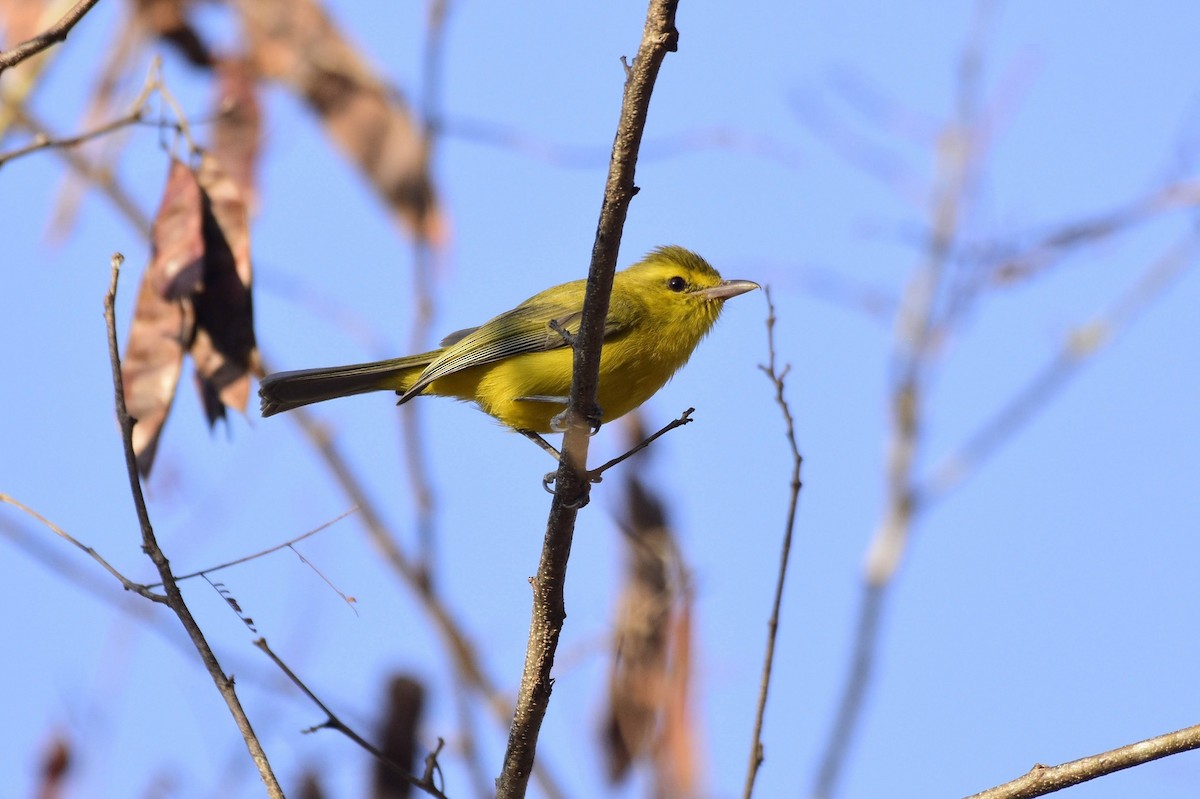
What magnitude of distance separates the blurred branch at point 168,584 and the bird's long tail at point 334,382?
2.53 metres

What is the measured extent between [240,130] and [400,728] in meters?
2.84

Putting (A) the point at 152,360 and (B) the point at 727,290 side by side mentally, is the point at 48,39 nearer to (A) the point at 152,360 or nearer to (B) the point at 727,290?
(A) the point at 152,360

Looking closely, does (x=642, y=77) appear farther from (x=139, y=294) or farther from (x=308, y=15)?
(x=308, y=15)

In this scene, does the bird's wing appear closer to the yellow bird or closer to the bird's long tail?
the yellow bird

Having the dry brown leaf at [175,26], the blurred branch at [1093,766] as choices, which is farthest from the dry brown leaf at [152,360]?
the blurred branch at [1093,766]

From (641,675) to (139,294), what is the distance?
2.69m

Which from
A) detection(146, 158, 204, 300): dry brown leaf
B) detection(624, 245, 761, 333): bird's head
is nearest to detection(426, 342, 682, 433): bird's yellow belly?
detection(624, 245, 761, 333): bird's head

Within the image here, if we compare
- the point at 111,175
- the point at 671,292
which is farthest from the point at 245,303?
the point at 111,175

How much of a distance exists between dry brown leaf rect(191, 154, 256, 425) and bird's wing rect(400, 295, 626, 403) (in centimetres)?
90

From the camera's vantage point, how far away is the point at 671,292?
222 inches

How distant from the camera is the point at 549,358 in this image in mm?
5129

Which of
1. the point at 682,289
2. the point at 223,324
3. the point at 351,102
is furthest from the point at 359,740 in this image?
the point at 351,102

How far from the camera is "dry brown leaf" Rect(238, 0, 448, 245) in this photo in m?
6.51

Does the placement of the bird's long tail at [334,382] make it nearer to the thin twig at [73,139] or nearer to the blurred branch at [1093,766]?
the thin twig at [73,139]
